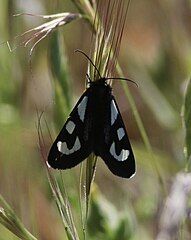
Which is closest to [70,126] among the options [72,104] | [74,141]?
[74,141]

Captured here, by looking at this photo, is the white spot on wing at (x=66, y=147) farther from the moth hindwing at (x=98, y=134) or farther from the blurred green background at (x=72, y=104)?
the blurred green background at (x=72, y=104)

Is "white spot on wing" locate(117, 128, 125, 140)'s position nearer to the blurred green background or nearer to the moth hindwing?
the moth hindwing

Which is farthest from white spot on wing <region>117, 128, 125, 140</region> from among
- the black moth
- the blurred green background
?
the blurred green background

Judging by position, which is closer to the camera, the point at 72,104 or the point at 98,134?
the point at 98,134

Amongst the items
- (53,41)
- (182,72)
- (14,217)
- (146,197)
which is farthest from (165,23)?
(14,217)

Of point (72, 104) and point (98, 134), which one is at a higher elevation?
point (72, 104)

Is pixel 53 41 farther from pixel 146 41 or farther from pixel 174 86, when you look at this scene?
pixel 146 41

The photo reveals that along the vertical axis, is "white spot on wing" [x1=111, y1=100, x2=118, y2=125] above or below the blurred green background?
below

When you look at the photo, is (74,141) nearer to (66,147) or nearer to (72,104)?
(66,147)

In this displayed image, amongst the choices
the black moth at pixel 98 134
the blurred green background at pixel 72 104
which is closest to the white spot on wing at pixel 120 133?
the black moth at pixel 98 134
